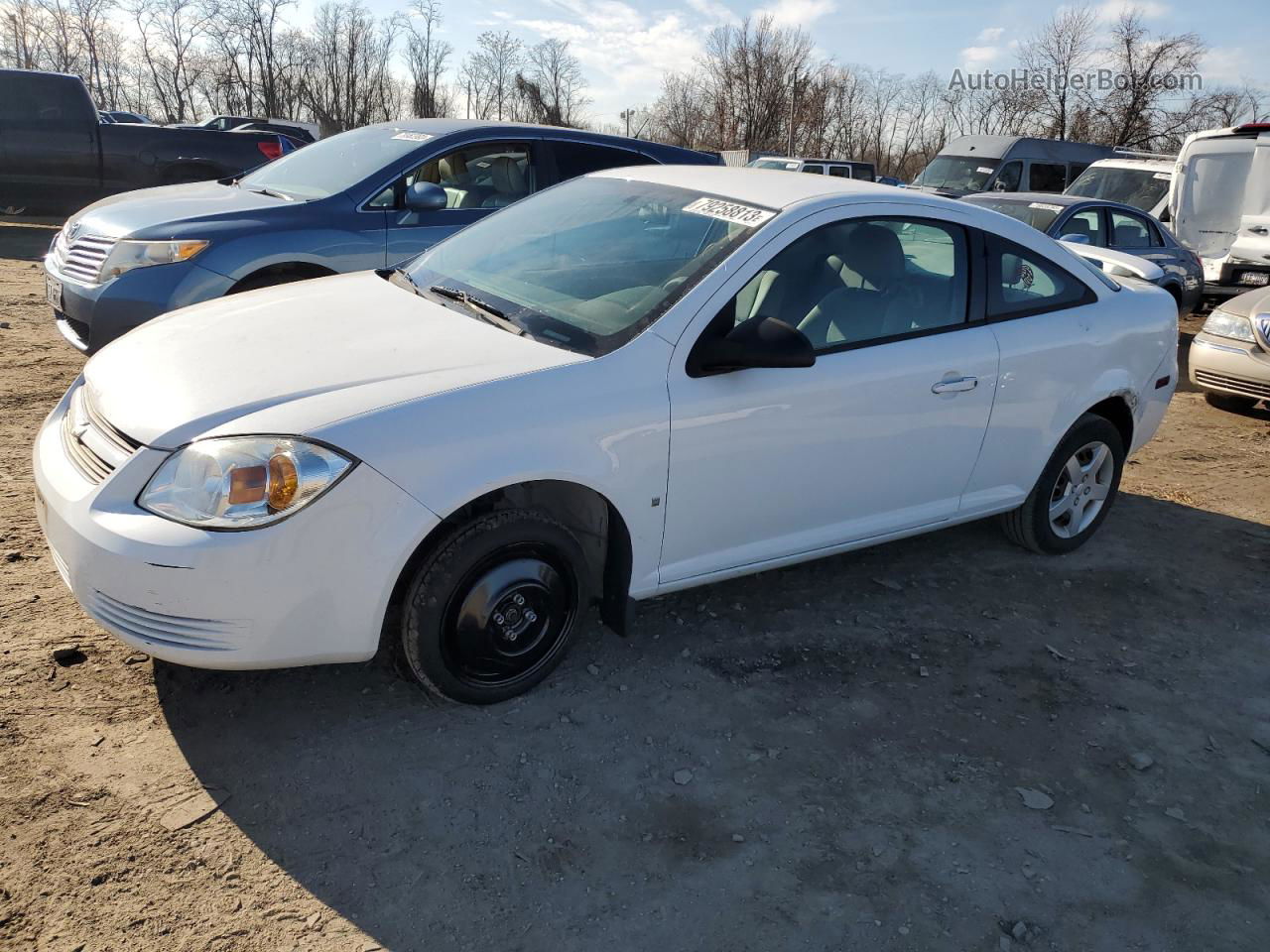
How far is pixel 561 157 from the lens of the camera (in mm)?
6398

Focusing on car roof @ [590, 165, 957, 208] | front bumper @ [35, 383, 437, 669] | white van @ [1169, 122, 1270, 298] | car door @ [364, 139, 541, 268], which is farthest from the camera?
white van @ [1169, 122, 1270, 298]

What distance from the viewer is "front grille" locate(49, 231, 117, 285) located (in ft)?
17.1

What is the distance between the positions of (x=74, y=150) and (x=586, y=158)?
28.9ft

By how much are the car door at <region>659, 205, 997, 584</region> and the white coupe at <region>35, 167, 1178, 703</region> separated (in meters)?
0.01

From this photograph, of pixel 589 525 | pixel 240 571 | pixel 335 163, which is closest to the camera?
pixel 240 571

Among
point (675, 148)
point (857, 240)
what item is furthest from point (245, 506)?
point (675, 148)

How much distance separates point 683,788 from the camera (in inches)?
110

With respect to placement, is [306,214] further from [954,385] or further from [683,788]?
[683,788]

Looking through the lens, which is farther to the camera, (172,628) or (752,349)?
(752,349)

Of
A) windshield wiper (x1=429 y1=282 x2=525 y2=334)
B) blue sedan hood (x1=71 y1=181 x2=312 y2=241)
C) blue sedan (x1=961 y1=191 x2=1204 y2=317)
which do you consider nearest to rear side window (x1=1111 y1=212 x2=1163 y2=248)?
blue sedan (x1=961 y1=191 x2=1204 y2=317)

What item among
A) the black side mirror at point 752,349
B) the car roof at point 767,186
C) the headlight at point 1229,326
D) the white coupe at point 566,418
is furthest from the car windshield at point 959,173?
the black side mirror at point 752,349

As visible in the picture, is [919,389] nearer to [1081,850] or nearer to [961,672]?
[961,672]

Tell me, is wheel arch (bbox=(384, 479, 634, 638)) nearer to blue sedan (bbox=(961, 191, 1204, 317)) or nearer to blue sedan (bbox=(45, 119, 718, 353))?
blue sedan (bbox=(45, 119, 718, 353))

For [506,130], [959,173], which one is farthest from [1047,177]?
[506,130]
